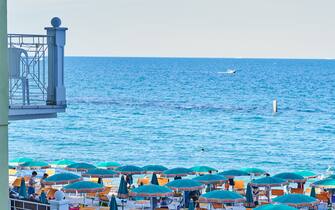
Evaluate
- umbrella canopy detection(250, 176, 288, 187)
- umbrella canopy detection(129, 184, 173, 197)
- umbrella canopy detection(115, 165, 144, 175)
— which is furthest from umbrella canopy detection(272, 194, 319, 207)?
umbrella canopy detection(115, 165, 144, 175)

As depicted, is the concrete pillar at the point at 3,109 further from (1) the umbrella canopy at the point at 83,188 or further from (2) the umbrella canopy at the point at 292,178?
(2) the umbrella canopy at the point at 292,178

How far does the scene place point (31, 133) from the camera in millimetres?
60844

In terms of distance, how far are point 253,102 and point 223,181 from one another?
7075 cm

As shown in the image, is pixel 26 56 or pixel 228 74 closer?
pixel 26 56

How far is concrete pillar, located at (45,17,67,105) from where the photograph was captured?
Result: 10.3 meters

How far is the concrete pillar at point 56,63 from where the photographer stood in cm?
1031

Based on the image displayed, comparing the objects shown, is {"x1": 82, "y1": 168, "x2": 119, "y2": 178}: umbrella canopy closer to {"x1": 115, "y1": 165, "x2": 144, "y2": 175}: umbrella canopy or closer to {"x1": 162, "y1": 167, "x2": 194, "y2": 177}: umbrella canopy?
{"x1": 115, "y1": 165, "x2": 144, "y2": 175}: umbrella canopy

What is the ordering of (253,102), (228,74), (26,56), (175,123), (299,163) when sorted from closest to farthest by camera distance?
(26,56) → (299,163) → (175,123) → (253,102) → (228,74)

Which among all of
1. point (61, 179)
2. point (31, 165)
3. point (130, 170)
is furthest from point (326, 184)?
point (31, 165)

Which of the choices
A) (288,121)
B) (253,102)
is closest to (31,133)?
(288,121)

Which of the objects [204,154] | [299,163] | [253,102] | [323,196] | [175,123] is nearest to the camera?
[323,196]

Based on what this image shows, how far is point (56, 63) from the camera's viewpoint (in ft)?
34.5

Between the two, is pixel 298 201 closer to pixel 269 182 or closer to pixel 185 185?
pixel 269 182

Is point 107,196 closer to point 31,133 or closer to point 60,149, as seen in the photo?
point 60,149
